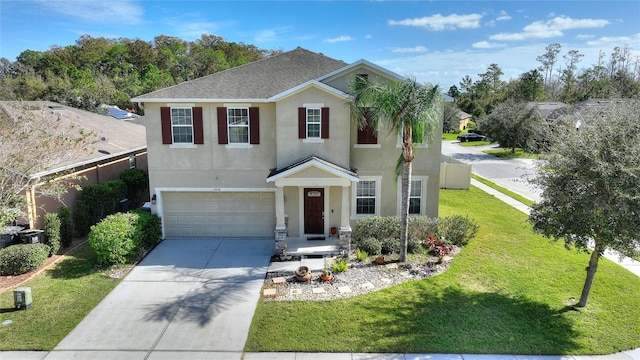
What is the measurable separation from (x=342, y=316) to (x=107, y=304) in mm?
6621

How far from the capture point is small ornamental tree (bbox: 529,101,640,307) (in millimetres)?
8898

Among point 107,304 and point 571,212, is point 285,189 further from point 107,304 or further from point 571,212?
point 571,212

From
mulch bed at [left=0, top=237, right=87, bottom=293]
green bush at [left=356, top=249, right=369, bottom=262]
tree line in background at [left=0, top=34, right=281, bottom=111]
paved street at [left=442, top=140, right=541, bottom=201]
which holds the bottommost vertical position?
mulch bed at [left=0, top=237, right=87, bottom=293]

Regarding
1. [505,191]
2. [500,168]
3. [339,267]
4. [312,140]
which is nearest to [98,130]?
[312,140]

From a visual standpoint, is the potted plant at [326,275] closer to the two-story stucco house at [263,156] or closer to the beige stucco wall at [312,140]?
the two-story stucco house at [263,156]

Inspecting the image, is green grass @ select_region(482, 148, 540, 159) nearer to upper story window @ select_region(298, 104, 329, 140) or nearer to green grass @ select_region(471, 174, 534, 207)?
green grass @ select_region(471, 174, 534, 207)

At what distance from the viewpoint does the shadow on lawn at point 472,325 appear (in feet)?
29.7

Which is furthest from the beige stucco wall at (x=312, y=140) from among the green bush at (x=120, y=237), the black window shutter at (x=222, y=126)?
the green bush at (x=120, y=237)

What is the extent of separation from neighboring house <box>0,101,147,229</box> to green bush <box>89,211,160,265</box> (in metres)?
2.30

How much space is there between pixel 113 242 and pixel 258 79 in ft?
28.2

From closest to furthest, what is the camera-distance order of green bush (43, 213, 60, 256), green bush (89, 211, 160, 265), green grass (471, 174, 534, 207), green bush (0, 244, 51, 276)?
green bush (0, 244, 51, 276) < green bush (89, 211, 160, 265) < green bush (43, 213, 60, 256) < green grass (471, 174, 534, 207)

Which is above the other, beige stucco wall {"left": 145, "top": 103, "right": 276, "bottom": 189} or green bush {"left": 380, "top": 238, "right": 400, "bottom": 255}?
beige stucco wall {"left": 145, "top": 103, "right": 276, "bottom": 189}

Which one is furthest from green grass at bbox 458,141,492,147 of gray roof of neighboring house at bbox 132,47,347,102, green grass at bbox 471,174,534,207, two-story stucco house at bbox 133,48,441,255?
two-story stucco house at bbox 133,48,441,255

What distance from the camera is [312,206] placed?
16.0 meters
